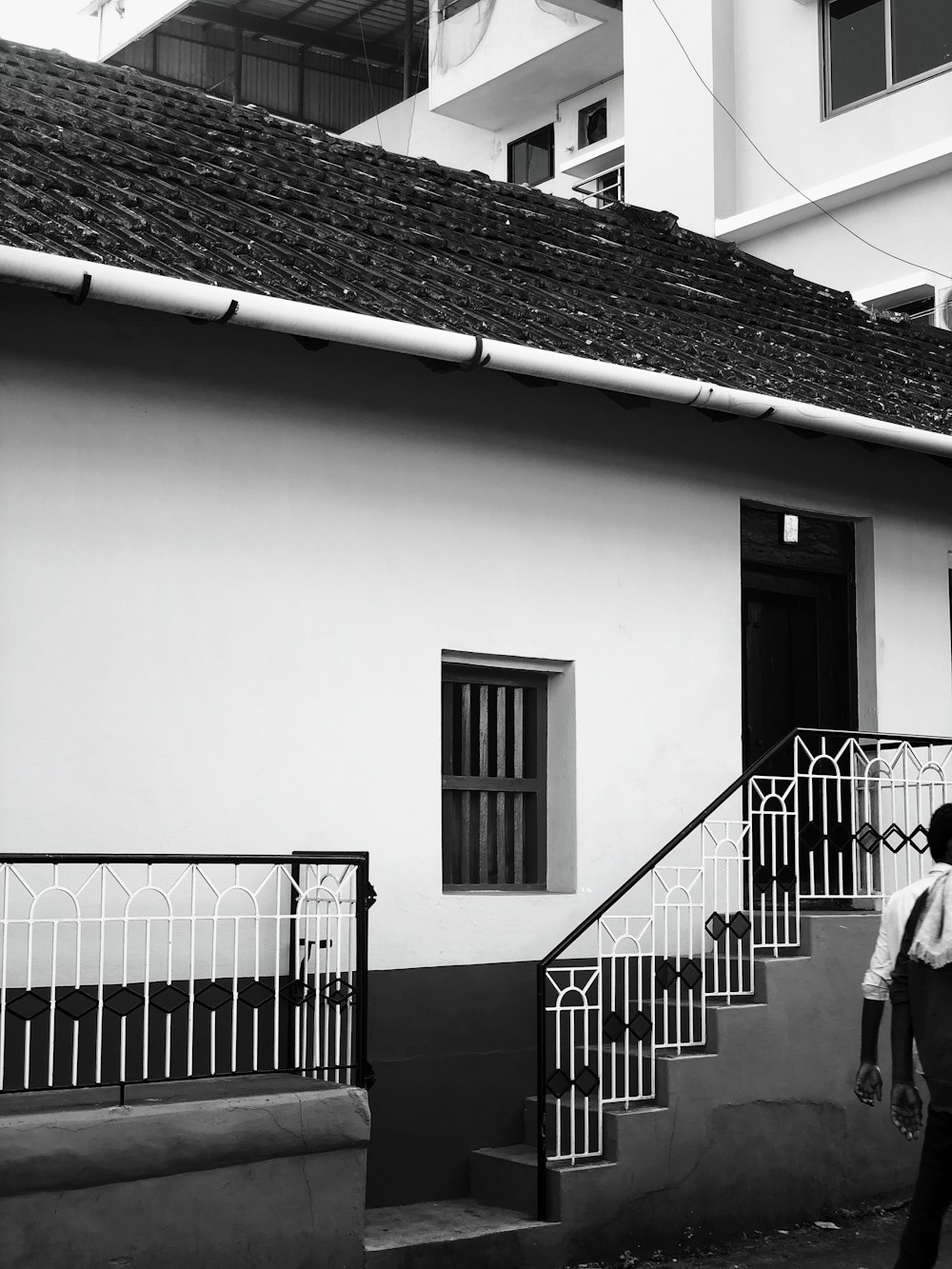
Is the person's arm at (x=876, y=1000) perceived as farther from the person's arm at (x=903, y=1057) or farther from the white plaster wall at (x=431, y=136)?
the white plaster wall at (x=431, y=136)

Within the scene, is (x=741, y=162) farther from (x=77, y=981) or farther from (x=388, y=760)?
(x=77, y=981)

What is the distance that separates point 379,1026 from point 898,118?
40.9 feet

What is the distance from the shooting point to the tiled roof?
773 cm

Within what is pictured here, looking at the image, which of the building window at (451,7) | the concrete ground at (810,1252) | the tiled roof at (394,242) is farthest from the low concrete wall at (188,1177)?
Result: the building window at (451,7)

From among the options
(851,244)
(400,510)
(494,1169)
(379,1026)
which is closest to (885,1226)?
(494,1169)

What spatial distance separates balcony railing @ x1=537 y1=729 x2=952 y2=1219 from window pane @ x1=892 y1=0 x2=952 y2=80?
9.45 metres

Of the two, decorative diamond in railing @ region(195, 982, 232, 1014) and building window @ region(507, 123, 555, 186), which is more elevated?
building window @ region(507, 123, 555, 186)

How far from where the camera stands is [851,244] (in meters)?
17.1

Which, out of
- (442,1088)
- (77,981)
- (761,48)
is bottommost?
(442,1088)

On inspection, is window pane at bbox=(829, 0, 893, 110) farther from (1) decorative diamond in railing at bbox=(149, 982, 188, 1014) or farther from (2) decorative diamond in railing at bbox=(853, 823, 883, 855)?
(1) decorative diamond in railing at bbox=(149, 982, 188, 1014)

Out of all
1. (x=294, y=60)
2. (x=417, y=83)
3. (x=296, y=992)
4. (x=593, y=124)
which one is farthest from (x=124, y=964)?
(x=294, y=60)

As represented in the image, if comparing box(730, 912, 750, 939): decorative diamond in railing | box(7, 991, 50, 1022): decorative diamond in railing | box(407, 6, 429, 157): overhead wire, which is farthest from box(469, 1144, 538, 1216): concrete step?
box(407, 6, 429, 157): overhead wire

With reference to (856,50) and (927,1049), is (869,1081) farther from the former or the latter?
(856,50)

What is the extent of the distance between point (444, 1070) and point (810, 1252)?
1.97 m
